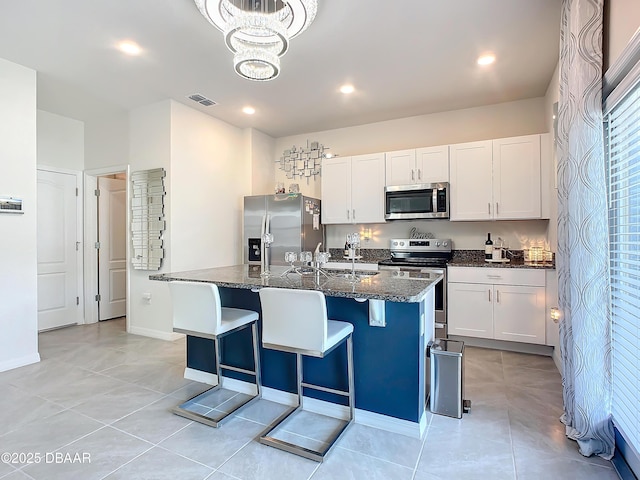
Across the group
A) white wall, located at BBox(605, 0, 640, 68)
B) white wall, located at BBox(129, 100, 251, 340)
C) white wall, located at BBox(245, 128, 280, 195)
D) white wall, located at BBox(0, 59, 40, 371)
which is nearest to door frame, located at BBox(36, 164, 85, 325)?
white wall, located at BBox(129, 100, 251, 340)

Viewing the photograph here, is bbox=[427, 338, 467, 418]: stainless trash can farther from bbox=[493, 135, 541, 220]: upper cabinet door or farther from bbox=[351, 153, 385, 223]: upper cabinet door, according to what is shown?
bbox=[351, 153, 385, 223]: upper cabinet door

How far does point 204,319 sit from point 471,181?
326 centimetres

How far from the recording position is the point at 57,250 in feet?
15.3

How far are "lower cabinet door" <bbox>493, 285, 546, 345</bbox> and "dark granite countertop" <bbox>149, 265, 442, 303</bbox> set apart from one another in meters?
1.57

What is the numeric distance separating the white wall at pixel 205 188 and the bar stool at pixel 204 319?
72.2 inches

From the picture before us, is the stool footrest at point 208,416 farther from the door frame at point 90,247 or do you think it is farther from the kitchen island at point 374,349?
the door frame at point 90,247

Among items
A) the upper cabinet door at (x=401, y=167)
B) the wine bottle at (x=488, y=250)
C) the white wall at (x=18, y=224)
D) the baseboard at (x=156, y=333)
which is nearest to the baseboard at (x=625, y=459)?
the wine bottle at (x=488, y=250)

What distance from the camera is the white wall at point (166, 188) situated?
406 centimetres

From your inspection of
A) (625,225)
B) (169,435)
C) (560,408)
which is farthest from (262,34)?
(560,408)

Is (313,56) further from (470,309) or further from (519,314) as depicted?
(519,314)

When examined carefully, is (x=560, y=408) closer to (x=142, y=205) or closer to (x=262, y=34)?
(x=262, y=34)

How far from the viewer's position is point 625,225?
1.81m

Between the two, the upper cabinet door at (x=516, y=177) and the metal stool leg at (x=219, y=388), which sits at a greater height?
the upper cabinet door at (x=516, y=177)

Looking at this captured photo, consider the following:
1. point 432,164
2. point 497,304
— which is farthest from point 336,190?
point 497,304
